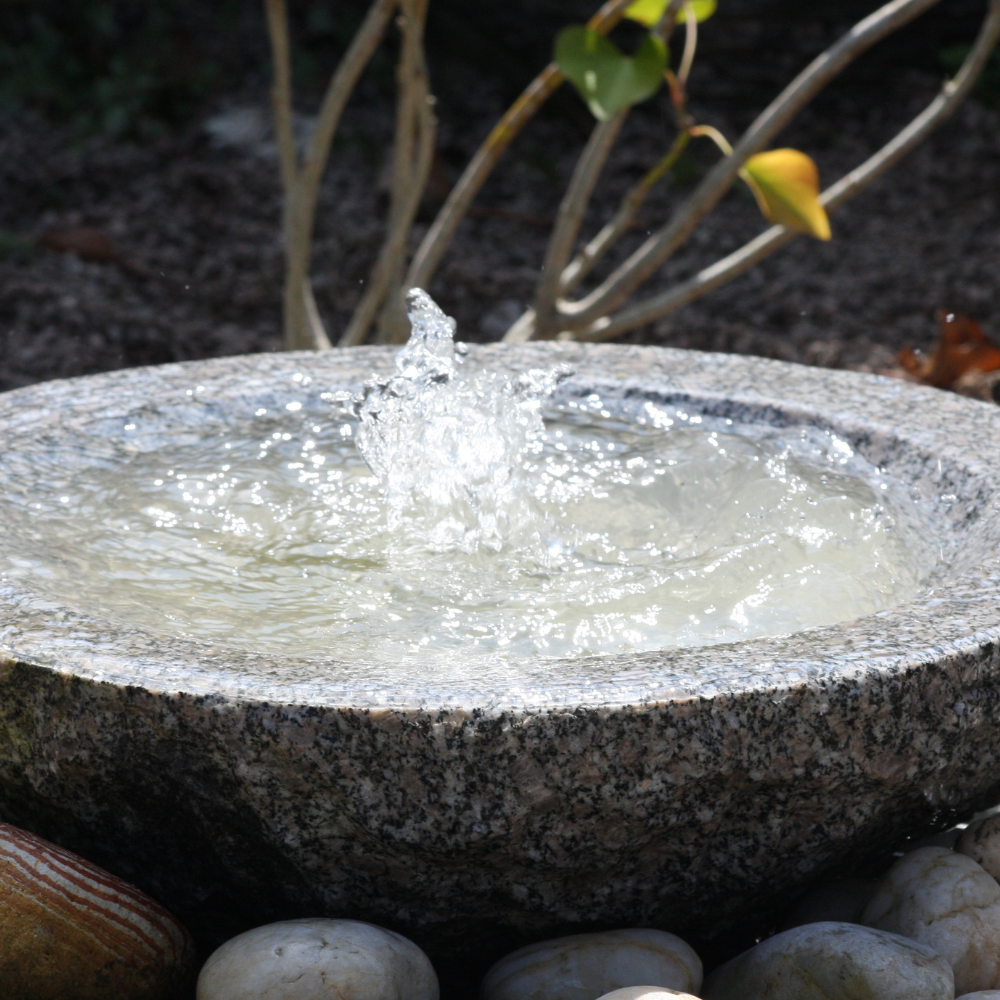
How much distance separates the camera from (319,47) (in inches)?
283

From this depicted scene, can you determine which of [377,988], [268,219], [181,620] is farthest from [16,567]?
[268,219]

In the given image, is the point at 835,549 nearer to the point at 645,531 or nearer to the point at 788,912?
the point at 645,531

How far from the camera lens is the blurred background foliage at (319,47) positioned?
6.74 meters

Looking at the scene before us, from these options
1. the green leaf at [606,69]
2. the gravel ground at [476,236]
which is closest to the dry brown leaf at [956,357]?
the gravel ground at [476,236]

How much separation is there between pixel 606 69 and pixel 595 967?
7.52 ft

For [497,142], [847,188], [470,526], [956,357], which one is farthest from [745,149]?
[470,526]

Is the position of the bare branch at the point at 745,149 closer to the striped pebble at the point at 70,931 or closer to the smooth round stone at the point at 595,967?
the smooth round stone at the point at 595,967

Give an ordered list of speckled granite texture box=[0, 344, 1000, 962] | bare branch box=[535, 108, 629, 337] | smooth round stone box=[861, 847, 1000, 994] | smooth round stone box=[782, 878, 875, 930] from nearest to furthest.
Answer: speckled granite texture box=[0, 344, 1000, 962] → smooth round stone box=[861, 847, 1000, 994] → smooth round stone box=[782, 878, 875, 930] → bare branch box=[535, 108, 629, 337]

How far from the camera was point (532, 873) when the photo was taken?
1.45 metres

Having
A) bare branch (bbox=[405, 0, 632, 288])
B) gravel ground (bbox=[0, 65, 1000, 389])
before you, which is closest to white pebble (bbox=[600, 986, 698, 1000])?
bare branch (bbox=[405, 0, 632, 288])

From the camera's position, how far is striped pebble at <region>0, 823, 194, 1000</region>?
1440 millimetres

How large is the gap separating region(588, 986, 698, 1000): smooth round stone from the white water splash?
2.58ft

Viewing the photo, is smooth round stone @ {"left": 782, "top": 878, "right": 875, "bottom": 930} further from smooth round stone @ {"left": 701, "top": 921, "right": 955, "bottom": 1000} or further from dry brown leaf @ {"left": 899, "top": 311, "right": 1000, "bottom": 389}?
dry brown leaf @ {"left": 899, "top": 311, "right": 1000, "bottom": 389}

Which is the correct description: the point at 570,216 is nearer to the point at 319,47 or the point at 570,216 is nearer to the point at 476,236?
the point at 476,236
